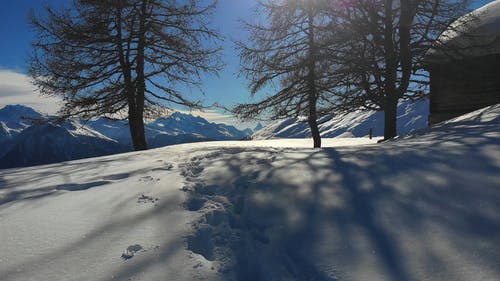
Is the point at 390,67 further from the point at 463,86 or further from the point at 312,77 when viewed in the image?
the point at 463,86

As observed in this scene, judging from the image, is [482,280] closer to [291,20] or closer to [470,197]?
[470,197]

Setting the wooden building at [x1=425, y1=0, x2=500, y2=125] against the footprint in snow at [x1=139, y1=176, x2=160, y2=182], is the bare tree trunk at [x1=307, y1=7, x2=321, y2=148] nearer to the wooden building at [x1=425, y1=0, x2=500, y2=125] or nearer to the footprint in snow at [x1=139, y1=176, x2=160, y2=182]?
the wooden building at [x1=425, y1=0, x2=500, y2=125]

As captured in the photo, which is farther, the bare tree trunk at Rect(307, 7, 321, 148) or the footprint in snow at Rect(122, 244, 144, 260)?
the bare tree trunk at Rect(307, 7, 321, 148)

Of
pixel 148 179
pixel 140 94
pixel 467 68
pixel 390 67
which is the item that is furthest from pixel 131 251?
pixel 467 68

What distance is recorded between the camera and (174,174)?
379 centimetres

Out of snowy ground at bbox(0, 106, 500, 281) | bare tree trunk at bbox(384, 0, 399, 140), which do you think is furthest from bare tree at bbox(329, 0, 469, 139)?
snowy ground at bbox(0, 106, 500, 281)

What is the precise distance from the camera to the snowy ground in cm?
182

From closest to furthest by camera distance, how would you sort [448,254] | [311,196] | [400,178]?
[448,254]
[311,196]
[400,178]

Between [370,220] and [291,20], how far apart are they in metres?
9.71

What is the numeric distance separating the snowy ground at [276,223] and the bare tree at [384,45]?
6071 mm

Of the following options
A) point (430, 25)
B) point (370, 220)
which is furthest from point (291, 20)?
point (370, 220)

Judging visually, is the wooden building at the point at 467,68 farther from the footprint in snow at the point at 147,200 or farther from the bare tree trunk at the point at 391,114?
the footprint in snow at the point at 147,200

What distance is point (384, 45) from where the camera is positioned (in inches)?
378

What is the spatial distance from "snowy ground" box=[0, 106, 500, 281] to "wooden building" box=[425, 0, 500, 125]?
8.24 metres
